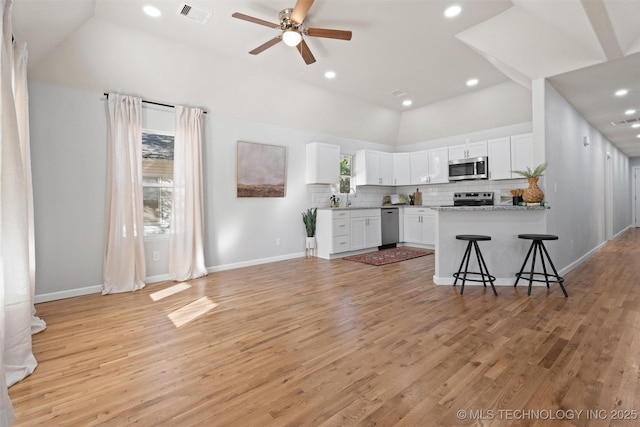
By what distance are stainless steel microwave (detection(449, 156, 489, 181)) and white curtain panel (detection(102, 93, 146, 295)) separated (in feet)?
19.6

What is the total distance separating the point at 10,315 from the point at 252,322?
1.68m

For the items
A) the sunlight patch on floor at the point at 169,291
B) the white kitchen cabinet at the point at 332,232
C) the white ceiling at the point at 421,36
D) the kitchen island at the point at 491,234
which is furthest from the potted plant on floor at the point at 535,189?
the sunlight patch on floor at the point at 169,291

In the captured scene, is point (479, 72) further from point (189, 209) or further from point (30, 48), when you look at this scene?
point (30, 48)

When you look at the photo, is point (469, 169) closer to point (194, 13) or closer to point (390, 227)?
point (390, 227)

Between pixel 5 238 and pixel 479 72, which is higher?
pixel 479 72

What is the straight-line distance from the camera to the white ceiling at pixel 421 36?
303 centimetres

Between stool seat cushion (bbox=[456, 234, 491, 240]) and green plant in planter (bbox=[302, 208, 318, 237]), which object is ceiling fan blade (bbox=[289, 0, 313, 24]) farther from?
green plant in planter (bbox=[302, 208, 318, 237])

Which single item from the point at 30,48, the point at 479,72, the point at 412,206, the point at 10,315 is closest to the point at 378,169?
the point at 412,206

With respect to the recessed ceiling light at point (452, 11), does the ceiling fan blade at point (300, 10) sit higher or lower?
lower

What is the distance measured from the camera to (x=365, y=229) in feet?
21.5

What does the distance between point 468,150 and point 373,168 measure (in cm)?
203

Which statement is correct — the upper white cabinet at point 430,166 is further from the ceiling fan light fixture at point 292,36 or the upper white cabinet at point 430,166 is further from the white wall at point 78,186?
the ceiling fan light fixture at point 292,36

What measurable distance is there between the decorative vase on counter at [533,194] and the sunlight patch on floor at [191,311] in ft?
12.8

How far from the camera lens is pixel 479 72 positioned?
4945mm
